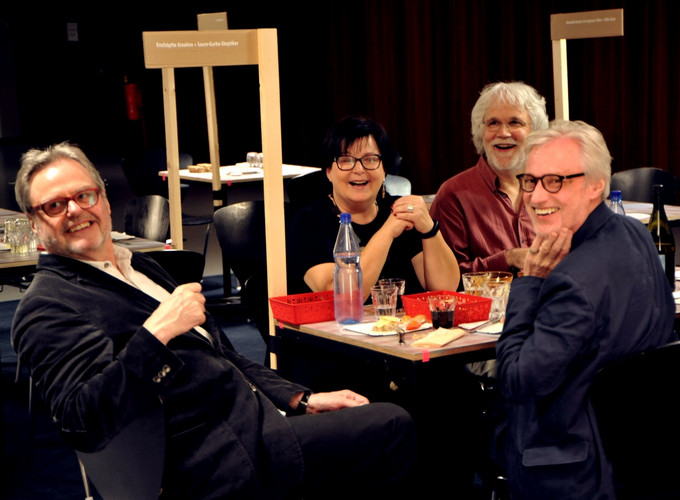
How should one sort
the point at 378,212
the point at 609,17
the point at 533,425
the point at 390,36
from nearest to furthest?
the point at 533,425
the point at 378,212
the point at 609,17
the point at 390,36

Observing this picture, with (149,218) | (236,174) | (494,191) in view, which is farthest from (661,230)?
(236,174)

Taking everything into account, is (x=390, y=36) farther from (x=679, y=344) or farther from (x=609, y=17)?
(x=679, y=344)

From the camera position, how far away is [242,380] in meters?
2.35

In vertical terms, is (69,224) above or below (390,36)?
below

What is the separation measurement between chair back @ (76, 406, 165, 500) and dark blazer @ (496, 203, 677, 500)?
0.80 meters

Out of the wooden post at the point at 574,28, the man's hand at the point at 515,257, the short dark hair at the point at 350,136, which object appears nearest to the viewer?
the short dark hair at the point at 350,136

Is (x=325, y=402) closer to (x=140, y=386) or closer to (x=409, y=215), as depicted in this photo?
(x=140, y=386)

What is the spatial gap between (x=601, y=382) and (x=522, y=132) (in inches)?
75.2

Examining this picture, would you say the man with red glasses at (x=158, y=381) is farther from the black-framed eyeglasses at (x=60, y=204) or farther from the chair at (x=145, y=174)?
the chair at (x=145, y=174)

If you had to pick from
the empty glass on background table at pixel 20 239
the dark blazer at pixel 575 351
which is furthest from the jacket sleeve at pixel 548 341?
the empty glass on background table at pixel 20 239

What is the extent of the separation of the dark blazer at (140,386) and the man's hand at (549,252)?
2.38 ft

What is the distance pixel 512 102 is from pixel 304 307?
55.3 inches

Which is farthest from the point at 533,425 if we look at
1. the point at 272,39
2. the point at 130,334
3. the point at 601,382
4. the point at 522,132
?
the point at 522,132

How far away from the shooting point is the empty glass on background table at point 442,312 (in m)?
2.75
